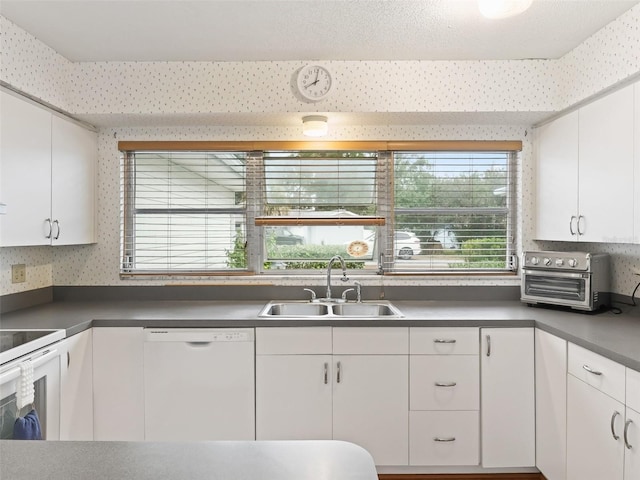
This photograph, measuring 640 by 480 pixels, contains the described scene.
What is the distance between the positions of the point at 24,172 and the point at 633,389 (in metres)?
2.97

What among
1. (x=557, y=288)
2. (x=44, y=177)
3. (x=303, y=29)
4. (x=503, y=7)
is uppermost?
(x=303, y=29)

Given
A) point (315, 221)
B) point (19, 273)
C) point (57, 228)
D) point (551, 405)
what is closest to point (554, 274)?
point (551, 405)

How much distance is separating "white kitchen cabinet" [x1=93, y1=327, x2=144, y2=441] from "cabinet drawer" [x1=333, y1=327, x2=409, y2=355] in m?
1.12

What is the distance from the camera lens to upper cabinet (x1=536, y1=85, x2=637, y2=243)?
211 centimetres

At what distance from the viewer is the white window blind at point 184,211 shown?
306 cm

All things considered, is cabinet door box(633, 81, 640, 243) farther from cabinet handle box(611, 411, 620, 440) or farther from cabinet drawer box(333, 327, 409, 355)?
cabinet drawer box(333, 327, 409, 355)

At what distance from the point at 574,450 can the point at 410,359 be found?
84cm

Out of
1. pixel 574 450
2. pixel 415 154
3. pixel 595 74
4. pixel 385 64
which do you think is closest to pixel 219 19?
pixel 385 64

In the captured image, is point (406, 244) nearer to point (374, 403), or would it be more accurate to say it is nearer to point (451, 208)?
point (451, 208)

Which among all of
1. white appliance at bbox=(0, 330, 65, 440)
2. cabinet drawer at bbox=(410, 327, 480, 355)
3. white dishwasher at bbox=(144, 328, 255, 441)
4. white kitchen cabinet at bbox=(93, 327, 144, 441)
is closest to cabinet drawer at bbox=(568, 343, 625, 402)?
cabinet drawer at bbox=(410, 327, 480, 355)

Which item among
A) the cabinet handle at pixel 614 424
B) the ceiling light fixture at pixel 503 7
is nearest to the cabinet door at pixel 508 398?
the cabinet handle at pixel 614 424

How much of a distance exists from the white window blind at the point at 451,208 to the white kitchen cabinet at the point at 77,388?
6.51 ft

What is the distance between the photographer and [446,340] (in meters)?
2.35

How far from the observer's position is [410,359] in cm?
235
